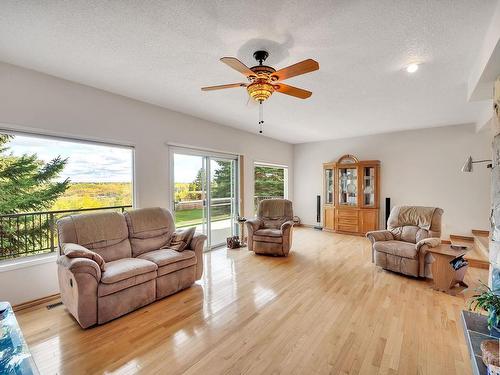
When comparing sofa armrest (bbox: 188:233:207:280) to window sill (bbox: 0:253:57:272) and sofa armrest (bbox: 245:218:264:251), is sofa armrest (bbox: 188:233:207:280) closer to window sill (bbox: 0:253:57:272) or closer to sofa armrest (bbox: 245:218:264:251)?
sofa armrest (bbox: 245:218:264:251)

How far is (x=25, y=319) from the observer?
239cm

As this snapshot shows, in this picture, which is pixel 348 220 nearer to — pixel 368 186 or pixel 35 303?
pixel 368 186

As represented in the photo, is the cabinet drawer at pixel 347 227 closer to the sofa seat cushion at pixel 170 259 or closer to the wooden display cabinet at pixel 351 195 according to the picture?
the wooden display cabinet at pixel 351 195

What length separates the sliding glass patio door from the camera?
170 inches

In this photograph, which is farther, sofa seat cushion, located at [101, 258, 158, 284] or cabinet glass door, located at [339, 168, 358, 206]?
cabinet glass door, located at [339, 168, 358, 206]

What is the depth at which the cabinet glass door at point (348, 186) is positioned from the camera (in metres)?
6.16

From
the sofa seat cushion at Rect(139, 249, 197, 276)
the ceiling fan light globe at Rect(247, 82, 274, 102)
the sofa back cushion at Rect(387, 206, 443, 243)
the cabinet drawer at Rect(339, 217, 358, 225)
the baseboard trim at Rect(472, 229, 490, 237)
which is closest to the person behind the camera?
the ceiling fan light globe at Rect(247, 82, 274, 102)

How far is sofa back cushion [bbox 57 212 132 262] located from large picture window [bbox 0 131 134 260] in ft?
1.90

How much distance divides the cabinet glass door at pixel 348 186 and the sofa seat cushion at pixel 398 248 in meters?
2.57

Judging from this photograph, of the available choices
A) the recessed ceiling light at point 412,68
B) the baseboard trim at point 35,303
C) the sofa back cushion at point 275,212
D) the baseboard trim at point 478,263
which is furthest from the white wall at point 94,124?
the baseboard trim at point 478,263

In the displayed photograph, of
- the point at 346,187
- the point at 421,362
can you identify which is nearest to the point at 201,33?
the point at 421,362

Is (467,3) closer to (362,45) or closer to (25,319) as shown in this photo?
(362,45)

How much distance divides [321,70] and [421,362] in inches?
110

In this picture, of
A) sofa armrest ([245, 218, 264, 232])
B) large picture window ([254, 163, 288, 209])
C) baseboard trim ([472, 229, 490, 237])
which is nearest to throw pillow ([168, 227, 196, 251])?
sofa armrest ([245, 218, 264, 232])
